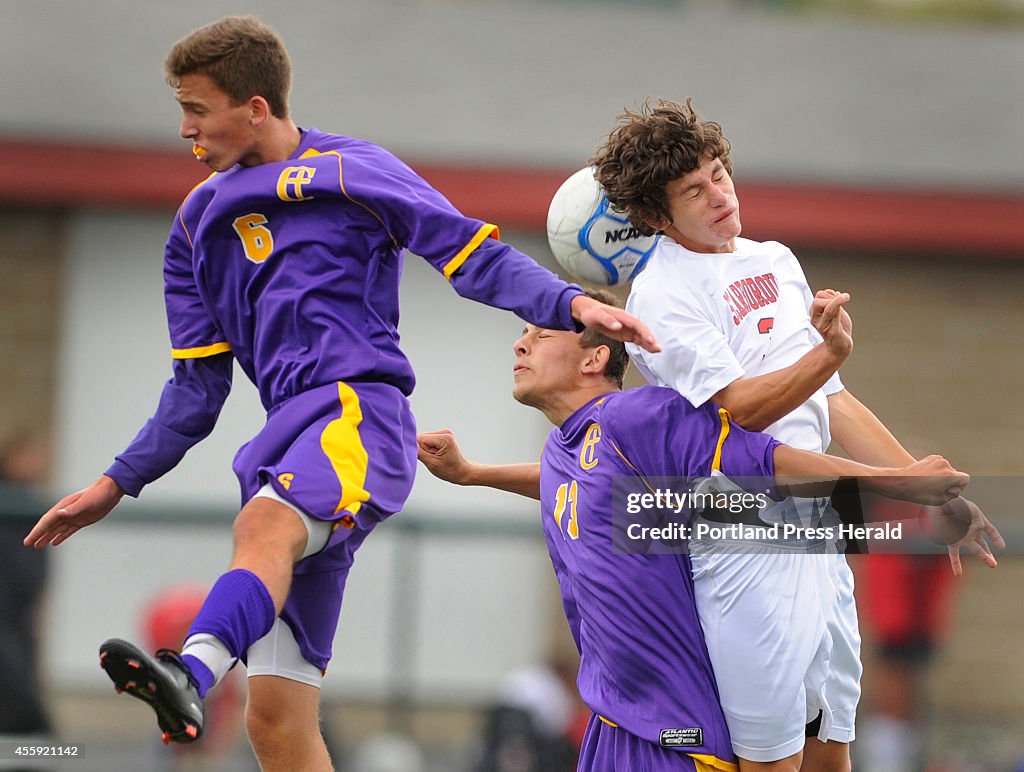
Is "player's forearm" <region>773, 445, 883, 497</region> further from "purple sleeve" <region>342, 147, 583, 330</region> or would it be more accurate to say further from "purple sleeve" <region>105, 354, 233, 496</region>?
"purple sleeve" <region>105, 354, 233, 496</region>

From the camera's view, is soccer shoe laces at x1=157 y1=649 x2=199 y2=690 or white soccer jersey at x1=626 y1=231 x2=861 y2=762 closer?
soccer shoe laces at x1=157 y1=649 x2=199 y2=690

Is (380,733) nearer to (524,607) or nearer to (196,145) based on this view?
(524,607)

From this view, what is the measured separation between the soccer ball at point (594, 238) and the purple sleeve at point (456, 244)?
41cm

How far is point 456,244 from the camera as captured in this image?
12.5 feet

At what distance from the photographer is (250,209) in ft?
13.0

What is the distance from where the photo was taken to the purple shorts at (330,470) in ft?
12.4

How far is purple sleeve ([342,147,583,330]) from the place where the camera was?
3.63 metres

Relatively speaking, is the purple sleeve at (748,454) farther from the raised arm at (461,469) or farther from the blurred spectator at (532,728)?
the blurred spectator at (532,728)

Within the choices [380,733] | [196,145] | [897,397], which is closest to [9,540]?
[380,733]

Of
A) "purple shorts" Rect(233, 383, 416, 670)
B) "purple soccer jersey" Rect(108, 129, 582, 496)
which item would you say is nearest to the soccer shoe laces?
"purple shorts" Rect(233, 383, 416, 670)

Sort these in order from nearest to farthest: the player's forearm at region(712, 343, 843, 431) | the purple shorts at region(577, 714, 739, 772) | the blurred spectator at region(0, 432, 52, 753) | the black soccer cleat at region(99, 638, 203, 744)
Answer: the black soccer cleat at region(99, 638, 203, 744) < the player's forearm at region(712, 343, 843, 431) < the purple shorts at region(577, 714, 739, 772) < the blurred spectator at region(0, 432, 52, 753)

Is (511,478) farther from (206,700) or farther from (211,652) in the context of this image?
(206,700)

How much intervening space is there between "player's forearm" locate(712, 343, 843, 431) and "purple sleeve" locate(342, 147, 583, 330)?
451 millimetres

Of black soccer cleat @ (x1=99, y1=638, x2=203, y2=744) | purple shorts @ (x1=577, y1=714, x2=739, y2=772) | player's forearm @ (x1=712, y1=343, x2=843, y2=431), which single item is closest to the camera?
black soccer cleat @ (x1=99, y1=638, x2=203, y2=744)
